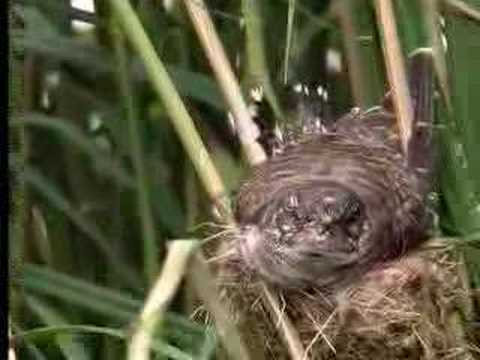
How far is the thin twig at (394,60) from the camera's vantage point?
116 cm

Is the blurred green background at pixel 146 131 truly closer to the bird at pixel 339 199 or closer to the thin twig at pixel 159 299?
the bird at pixel 339 199

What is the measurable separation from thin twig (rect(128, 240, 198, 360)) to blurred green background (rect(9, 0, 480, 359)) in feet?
0.97

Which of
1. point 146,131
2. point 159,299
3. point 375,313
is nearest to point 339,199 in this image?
point 375,313

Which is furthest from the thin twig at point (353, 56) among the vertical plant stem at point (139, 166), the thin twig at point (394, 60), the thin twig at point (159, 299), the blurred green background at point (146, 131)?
the thin twig at point (159, 299)

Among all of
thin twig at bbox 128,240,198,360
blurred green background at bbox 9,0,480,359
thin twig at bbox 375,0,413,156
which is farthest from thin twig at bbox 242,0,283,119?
thin twig at bbox 128,240,198,360

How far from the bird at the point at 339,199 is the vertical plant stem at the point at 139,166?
88mm

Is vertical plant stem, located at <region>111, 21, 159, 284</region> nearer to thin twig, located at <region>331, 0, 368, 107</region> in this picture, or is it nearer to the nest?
the nest

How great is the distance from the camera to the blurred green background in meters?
1.17

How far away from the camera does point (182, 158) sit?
1.52m

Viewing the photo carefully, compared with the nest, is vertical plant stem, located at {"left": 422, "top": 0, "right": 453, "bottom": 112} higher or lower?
higher

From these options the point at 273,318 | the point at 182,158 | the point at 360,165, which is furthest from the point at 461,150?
the point at 182,158

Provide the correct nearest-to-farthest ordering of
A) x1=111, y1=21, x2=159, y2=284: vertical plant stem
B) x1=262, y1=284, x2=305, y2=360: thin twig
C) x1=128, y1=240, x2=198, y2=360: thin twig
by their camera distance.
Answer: x1=128, y1=240, x2=198, y2=360: thin twig
x1=262, y1=284, x2=305, y2=360: thin twig
x1=111, y1=21, x2=159, y2=284: vertical plant stem

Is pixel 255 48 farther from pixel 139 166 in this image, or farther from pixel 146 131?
pixel 146 131

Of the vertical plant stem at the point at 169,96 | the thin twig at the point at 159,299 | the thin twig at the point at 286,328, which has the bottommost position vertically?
the thin twig at the point at 286,328
